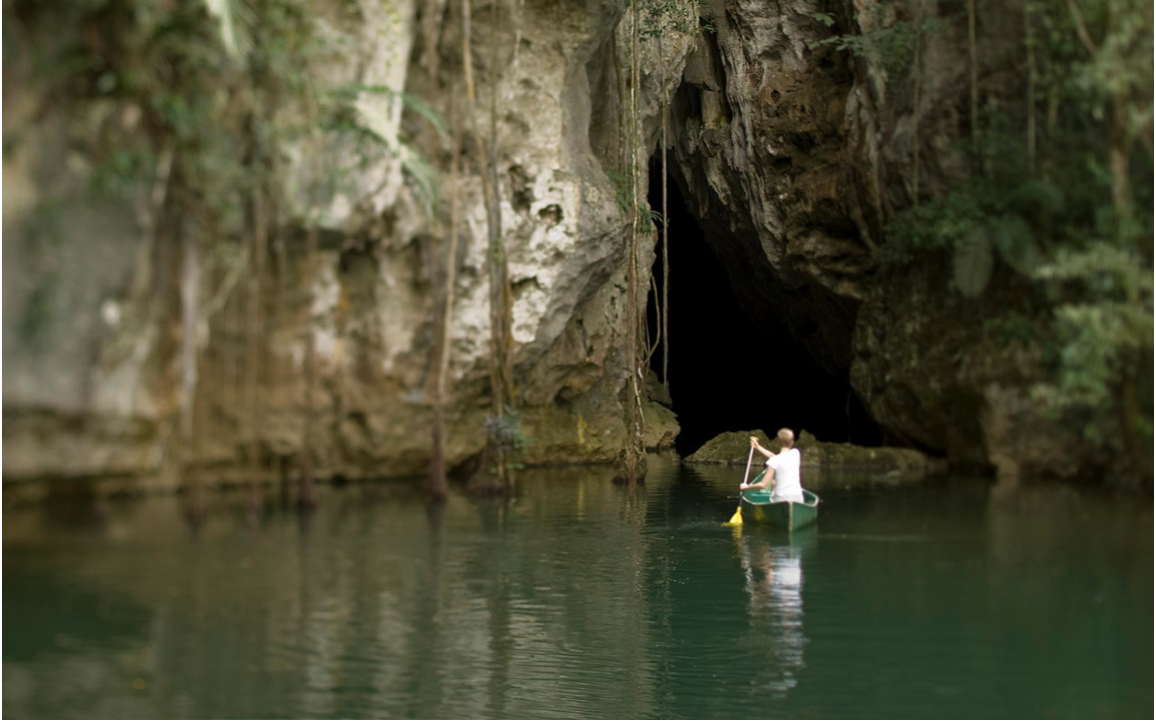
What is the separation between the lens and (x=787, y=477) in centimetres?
1201

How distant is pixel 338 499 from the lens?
1084cm

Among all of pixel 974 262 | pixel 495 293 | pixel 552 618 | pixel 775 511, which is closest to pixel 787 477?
pixel 775 511

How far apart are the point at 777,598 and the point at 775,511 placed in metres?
2.27

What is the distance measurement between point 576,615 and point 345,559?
89.4 inches

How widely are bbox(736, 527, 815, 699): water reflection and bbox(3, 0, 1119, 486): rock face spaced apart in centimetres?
245

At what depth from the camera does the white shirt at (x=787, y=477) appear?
39.3 feet

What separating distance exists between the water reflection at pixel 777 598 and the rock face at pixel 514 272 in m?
2.45

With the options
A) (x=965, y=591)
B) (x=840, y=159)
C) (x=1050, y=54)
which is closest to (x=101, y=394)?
(x=965, y=591)

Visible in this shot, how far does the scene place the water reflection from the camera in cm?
866

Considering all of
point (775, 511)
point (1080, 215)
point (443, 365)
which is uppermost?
point (1080, 215)

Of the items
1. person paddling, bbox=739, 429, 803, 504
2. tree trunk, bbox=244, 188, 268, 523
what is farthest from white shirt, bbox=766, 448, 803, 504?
tree trunk, bbox=244, 188, 268, 523

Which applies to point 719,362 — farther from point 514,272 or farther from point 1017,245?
point 1017,245

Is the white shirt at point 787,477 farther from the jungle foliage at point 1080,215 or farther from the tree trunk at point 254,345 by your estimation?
the tree trunk at point 254,345

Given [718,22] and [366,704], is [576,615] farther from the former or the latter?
[718,22]
